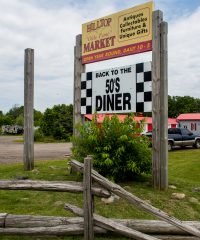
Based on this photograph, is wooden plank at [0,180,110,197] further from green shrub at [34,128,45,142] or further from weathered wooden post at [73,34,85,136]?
green shrub at [34,128,45,142]

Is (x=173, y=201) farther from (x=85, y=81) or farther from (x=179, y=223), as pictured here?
(x=85, y=81)

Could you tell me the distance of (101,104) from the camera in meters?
8.33

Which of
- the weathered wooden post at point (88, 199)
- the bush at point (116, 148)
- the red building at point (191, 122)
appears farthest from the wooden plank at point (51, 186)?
the red building at point (191, 122)

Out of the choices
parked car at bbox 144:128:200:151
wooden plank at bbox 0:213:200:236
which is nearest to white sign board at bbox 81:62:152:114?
wooden plank at bbox 0:213:200:236

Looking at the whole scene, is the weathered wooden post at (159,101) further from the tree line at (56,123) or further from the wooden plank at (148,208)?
the tree line at (56,123)

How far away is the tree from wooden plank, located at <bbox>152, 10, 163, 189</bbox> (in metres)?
31.0

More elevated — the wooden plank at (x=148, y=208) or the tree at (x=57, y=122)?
the tree at (x=57, y=122)

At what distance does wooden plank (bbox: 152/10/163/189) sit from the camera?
7.05 metres

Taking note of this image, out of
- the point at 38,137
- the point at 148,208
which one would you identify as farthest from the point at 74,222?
the point at 38,137

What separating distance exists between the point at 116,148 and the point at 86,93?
2.09 metres

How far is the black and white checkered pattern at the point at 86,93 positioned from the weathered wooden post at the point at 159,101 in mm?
2011

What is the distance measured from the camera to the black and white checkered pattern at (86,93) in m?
8.62

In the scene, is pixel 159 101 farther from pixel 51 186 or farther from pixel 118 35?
pixel 51 186

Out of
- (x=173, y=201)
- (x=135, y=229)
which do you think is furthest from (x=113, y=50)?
(x=135, y=229)
